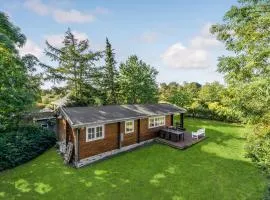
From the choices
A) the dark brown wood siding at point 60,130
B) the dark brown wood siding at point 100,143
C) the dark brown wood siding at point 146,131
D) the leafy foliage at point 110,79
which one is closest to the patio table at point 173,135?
the dark brown wood siding at point 146,131

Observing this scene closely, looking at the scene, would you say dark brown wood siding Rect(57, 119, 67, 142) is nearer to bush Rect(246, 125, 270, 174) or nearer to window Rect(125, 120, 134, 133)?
window Rect(125, 120, 134, 133)

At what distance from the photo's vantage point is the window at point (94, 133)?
13.5 metres

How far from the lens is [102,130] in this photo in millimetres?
14250

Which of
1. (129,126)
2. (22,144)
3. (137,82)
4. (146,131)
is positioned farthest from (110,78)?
(22,144)

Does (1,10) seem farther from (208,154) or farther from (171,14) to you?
(208,154)

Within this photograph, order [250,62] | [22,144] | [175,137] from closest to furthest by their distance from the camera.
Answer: [250,62] → [22,144] → [175,137]

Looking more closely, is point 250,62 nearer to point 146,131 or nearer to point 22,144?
point 146,131

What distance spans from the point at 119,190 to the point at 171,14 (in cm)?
1315

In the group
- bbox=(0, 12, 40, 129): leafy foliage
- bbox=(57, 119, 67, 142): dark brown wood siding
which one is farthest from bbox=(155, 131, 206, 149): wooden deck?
bbox=(0, 12, 40, 129): leafy foliage

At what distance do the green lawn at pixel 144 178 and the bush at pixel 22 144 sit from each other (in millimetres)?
662

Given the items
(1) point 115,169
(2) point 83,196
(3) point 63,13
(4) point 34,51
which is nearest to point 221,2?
(3) point 63,13

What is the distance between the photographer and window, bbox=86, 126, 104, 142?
13452mm

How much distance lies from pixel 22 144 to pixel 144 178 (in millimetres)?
9341

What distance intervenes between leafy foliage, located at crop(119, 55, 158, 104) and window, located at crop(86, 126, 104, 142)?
14930mm
